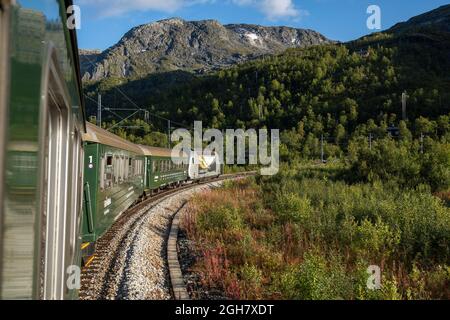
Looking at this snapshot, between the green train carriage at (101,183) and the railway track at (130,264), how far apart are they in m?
0.56

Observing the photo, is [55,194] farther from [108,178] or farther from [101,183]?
[108,178]

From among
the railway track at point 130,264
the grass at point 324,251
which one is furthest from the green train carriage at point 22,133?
the railway track at point 130,264

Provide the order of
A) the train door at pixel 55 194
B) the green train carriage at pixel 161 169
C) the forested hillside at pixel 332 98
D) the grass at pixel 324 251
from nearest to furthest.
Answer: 1. the train door at pixel 55 194
2. the grass at pixel 324 251
3. the green train carriage at pixel 161 169
4. the forested hillside at pixel 332 98

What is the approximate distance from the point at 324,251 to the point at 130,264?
13.8ft

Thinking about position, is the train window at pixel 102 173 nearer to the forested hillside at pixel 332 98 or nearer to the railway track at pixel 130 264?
the railway track at pixel 130 264

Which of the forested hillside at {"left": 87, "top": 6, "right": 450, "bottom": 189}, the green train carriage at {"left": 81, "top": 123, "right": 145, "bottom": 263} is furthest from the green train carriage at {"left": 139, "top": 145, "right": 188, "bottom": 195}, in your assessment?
the forested hillside at {"left": 87, "top": 6, "right": 450, "bottom": 189}

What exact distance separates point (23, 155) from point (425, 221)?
1037cm

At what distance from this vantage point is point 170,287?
24.8ft

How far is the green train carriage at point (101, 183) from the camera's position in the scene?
810 cm

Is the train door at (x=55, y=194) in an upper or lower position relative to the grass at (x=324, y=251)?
upper

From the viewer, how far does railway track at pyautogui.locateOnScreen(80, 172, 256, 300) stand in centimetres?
725

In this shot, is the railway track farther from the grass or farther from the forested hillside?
the forested hillside
